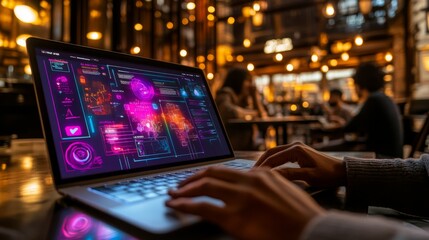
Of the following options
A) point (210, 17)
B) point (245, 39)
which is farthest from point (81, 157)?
point (245, 39)

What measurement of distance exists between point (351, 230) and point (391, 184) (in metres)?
0.43

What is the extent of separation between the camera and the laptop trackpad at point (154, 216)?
34 cm

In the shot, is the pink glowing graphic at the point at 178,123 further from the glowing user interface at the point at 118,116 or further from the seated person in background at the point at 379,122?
the seated person in background at the point at 379,122

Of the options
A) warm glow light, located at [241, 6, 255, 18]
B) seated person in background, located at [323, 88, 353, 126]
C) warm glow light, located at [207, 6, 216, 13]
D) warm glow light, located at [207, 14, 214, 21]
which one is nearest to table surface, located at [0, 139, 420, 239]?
seated person in background, located at [323, 88, 353, 126]

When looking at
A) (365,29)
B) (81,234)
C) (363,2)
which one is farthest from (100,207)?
(365,29)

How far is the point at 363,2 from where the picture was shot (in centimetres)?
540

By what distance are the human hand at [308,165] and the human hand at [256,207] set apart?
0.29m

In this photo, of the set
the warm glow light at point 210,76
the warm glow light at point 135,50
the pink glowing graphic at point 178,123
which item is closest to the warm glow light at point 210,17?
the warm glow light at point 210,76

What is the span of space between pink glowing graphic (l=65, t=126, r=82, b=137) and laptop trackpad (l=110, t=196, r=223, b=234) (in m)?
0.24

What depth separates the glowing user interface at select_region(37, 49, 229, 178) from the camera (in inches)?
22.7

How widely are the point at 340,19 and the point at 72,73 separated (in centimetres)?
1007

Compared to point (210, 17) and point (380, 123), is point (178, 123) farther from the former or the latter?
point (210, 17)

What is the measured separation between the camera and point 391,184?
2.23 feet

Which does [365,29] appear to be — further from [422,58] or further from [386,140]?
[386,140]
